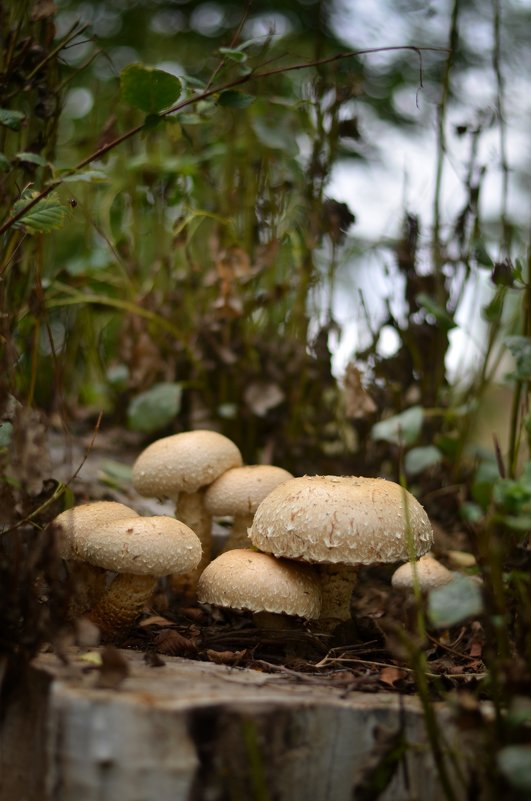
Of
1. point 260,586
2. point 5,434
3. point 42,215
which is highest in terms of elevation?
point 42,215

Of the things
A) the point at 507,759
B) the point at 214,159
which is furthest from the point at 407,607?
the point at 214,159

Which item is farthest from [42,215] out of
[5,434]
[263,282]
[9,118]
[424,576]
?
[263,282]

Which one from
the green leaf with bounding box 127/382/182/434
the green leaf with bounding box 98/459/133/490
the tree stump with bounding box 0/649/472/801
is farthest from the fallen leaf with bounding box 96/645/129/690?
the green leaf with bounding box 127/382/182/434

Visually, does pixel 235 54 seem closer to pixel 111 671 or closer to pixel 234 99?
pixel 234 99

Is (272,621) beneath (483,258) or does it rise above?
beneath

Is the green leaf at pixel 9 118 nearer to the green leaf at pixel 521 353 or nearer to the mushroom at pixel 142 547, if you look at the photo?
the mushroom at pixel 142 547


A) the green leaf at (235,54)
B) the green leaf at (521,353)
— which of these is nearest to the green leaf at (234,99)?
the green leaf at (235,54)

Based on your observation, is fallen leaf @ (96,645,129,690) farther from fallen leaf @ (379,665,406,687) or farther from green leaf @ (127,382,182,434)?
green leaf @ (127,382,182,434)
